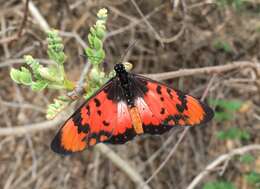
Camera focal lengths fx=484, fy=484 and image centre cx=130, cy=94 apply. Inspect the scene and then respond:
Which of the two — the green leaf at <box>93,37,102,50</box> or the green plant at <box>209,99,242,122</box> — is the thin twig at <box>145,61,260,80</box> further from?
the green plant at <box>209,99,242,122</box>

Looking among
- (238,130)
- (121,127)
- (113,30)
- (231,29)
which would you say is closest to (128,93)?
(121,127)

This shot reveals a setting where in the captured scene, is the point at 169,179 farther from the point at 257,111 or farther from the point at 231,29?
the point at 231,29

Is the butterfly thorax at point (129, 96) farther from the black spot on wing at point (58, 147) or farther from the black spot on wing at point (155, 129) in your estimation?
the black spot on wing at point (58, 147)

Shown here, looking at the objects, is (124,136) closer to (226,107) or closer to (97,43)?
(97,43)

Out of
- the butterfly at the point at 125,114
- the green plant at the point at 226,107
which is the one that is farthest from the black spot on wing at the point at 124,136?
the green plant at the point at 226,107

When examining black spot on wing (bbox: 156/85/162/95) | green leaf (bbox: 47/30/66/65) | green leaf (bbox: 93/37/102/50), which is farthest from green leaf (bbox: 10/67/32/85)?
black spot on wing (bbox: 156/85/162/95)
